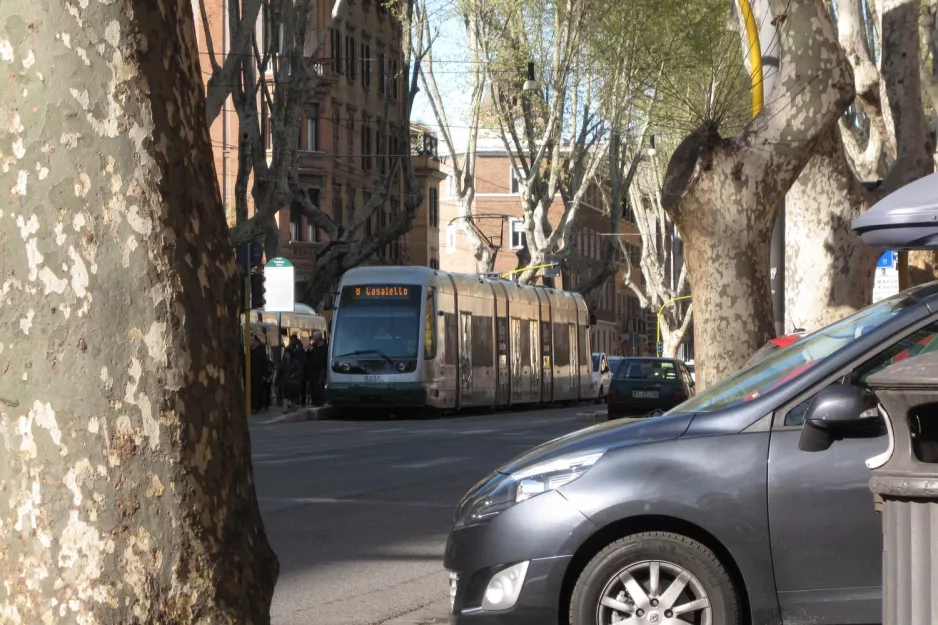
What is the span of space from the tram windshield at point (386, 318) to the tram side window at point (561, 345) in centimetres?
1123

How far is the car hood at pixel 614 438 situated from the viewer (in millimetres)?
6395

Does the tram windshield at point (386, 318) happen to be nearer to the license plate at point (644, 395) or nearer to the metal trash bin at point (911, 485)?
the license plate at point (644, 395)

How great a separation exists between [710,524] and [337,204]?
6250 centimetres

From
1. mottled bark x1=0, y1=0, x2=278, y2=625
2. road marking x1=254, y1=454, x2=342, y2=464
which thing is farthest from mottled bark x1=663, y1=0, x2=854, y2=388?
mottled bark x1=0, y1=0, x2=278, y2=625

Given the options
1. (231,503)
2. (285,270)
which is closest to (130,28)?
(231,503)

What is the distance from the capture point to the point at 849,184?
15.9 m

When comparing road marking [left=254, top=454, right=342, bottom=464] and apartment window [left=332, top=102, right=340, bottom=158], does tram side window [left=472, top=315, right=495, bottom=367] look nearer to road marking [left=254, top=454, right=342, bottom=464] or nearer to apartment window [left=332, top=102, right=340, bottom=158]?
road marking [left=254, top=454, right=342, bottom=464]

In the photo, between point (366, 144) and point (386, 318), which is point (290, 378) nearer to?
point (386, 318)

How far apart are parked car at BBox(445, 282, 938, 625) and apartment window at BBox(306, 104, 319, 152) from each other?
60.8 metres

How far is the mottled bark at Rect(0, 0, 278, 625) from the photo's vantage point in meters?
3.15

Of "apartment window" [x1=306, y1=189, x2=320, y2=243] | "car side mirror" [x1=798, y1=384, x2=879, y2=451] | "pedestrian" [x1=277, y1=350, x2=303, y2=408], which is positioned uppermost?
"apartment window" [x1=306, y1=189, x2=320, y2=243]

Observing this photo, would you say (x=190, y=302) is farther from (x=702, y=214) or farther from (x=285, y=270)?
(x=285, y=270)

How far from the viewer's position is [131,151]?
3277 mm

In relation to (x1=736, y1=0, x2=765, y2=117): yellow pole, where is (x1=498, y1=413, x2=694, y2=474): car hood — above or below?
below
